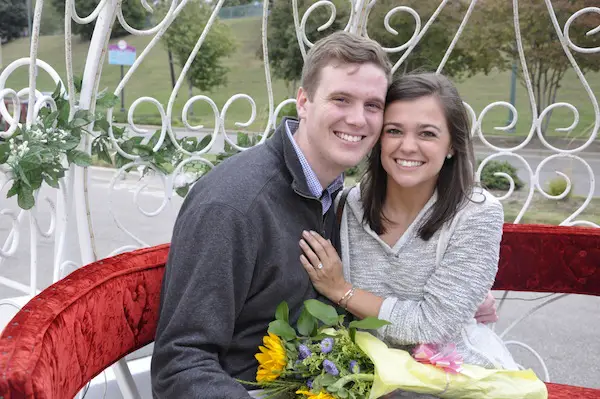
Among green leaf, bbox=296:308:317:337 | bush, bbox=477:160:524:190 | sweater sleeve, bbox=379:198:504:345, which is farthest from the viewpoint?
bush, bbox=477:160:524:190

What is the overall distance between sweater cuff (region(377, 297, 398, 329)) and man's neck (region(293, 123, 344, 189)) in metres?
0.33

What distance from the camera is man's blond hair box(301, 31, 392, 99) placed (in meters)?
1.54

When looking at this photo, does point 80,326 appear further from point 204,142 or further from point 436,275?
point 204,142

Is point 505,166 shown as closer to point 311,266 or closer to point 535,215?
point 535,215

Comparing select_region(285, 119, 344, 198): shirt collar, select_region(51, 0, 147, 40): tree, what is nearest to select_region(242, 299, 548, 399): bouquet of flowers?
select_region(285, 119, 344, 198): shirt collar

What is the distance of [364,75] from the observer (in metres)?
1.56

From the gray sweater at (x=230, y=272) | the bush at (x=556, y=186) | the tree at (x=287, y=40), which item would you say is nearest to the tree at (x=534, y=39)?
the bush at (x=556, y=186)

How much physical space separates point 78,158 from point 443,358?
1.09 m

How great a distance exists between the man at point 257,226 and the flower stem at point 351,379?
0.64ft

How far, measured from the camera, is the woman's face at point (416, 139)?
159 centimetres

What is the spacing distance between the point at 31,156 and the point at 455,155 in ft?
3.67

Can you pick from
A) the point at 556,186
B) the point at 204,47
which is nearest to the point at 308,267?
the point at 204,47

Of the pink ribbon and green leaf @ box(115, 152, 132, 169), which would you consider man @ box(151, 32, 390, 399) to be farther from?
green leaf @ box(115, 152, 132, 169)

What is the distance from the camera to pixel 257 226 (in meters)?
1.39
